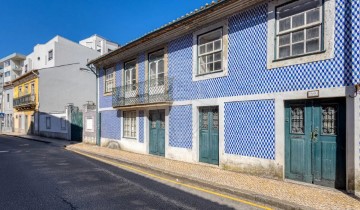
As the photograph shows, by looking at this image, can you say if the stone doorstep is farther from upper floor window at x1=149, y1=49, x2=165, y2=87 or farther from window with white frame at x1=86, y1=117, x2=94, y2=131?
window with white frame at x1=86, y1=117, x2=94, y2=131

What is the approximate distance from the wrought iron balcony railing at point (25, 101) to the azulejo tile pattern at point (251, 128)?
2446 centimetres

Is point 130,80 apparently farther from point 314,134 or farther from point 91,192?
point 314,134

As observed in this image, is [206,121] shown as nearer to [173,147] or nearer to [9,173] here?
[173,147]

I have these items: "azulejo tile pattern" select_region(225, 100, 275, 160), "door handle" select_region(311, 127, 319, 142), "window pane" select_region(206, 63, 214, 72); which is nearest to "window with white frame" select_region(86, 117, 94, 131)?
"window pane" select_region(206, 63, 214, 72)

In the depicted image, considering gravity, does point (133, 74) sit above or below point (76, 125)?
above

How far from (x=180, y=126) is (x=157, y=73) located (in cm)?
298

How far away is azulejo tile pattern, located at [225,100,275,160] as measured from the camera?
7.21m

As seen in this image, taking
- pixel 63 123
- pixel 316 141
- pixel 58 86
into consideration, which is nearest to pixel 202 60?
pixel 316 141

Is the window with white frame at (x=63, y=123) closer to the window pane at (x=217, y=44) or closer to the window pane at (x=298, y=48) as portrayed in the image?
the window pane at (x=217, y=44)

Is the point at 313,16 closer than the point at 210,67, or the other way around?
the point at 313,16

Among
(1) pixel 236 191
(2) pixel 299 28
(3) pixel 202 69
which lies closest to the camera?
(1) pixel 236 191

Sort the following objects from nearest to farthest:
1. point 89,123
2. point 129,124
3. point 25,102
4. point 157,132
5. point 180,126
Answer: point 180,126
point 157,132
point 129,124
point 89,123
point 25,102

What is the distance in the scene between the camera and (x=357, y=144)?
5457 millimetres

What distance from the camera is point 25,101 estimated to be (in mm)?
28219
